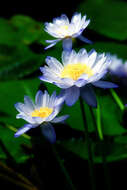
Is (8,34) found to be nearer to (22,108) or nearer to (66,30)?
(66,30)

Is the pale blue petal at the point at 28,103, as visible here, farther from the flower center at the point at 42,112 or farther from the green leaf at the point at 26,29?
the green leaf at the point at 26,29

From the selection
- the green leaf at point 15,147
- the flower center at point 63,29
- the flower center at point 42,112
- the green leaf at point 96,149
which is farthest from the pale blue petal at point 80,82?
the green leaf at point 15,147

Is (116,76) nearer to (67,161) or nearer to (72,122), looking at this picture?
(72,122)

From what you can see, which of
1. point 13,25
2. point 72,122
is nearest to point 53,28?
point 72,122

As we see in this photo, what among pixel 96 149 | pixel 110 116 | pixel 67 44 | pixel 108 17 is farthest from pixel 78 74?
pixel 108 17

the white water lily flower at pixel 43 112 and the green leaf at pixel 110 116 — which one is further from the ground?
the white water lily flower at pixel 43 112

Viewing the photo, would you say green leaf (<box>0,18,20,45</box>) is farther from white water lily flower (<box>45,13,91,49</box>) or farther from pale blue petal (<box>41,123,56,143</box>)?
pale blue petal (<box>41,123,56,143</box>)
